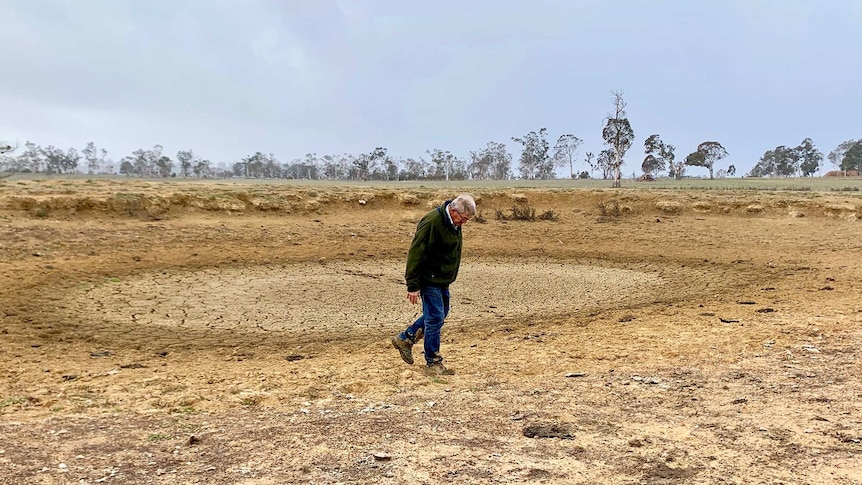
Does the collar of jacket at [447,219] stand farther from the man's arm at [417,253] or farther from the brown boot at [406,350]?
the brown boot at [406,350]

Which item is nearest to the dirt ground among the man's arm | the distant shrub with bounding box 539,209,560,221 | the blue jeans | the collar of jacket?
the blue jeans

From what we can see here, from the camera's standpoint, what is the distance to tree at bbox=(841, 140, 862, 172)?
2749 inches

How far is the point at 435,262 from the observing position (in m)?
4.67

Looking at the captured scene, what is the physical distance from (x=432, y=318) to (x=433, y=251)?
0.61 metres

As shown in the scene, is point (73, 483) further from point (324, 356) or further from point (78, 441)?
point (324, 356)

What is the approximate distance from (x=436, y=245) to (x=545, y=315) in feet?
10.9

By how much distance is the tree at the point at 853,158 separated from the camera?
229 feet

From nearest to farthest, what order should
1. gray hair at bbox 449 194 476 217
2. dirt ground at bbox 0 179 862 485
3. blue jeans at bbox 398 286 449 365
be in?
dirt ground at bbox 0 179 862 485, gray hair at bbox 449 194 476 217, blue jeans at bbox 398 286 449 365

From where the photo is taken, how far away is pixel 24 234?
12008mm

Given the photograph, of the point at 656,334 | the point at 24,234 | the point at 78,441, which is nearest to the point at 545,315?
the point at 656,334

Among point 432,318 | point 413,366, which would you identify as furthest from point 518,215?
point 432,318

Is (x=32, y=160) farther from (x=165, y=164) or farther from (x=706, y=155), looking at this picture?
(x=706, y=155)

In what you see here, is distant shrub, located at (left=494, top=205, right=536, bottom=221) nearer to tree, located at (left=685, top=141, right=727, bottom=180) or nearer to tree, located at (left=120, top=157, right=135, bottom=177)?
tree, located at (left=685, top=141, right=727, bottom=180)

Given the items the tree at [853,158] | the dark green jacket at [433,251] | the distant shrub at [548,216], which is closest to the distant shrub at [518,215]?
the distant shrub at [548,216]
